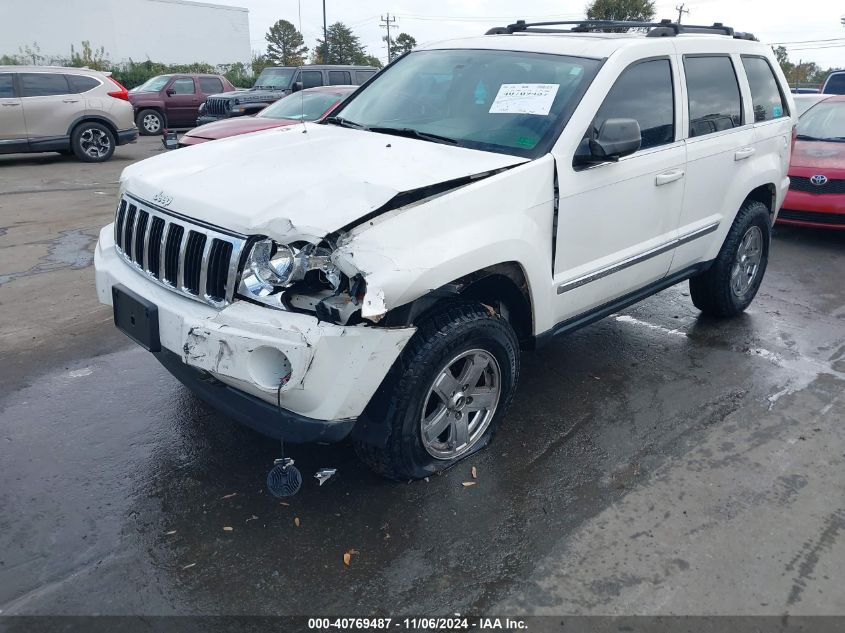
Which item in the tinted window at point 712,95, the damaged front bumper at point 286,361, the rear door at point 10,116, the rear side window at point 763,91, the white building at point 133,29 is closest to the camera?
the damaged front bumper at point 286,361

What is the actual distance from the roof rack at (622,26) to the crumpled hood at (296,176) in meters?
1.54

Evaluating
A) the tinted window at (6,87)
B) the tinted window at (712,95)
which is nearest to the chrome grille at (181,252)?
the tinted window at (712,95)

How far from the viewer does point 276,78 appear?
1664 cm

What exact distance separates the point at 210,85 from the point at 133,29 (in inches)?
1383

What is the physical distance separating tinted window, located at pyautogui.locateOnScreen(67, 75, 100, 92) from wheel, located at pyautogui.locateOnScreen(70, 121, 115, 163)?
587mm

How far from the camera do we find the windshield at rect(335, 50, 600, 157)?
3455mm

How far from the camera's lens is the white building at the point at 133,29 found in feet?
143

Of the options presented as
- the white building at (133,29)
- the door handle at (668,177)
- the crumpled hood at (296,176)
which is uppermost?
the white building at (133,29)

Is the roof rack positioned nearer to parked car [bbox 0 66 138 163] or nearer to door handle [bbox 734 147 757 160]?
door handle [bbox 734 147 757 160]

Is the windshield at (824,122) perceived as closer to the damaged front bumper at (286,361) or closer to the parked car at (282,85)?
the damaged front bumper at (286,361)

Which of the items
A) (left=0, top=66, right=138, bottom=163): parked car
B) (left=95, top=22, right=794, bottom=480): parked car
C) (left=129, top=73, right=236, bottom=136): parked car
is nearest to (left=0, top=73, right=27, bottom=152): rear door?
(left=0, top=66, right=138, bottom=163): parked car

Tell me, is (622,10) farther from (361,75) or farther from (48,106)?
(48,106)

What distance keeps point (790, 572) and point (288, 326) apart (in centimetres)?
213

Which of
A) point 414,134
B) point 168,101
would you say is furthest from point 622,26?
point 168,101
